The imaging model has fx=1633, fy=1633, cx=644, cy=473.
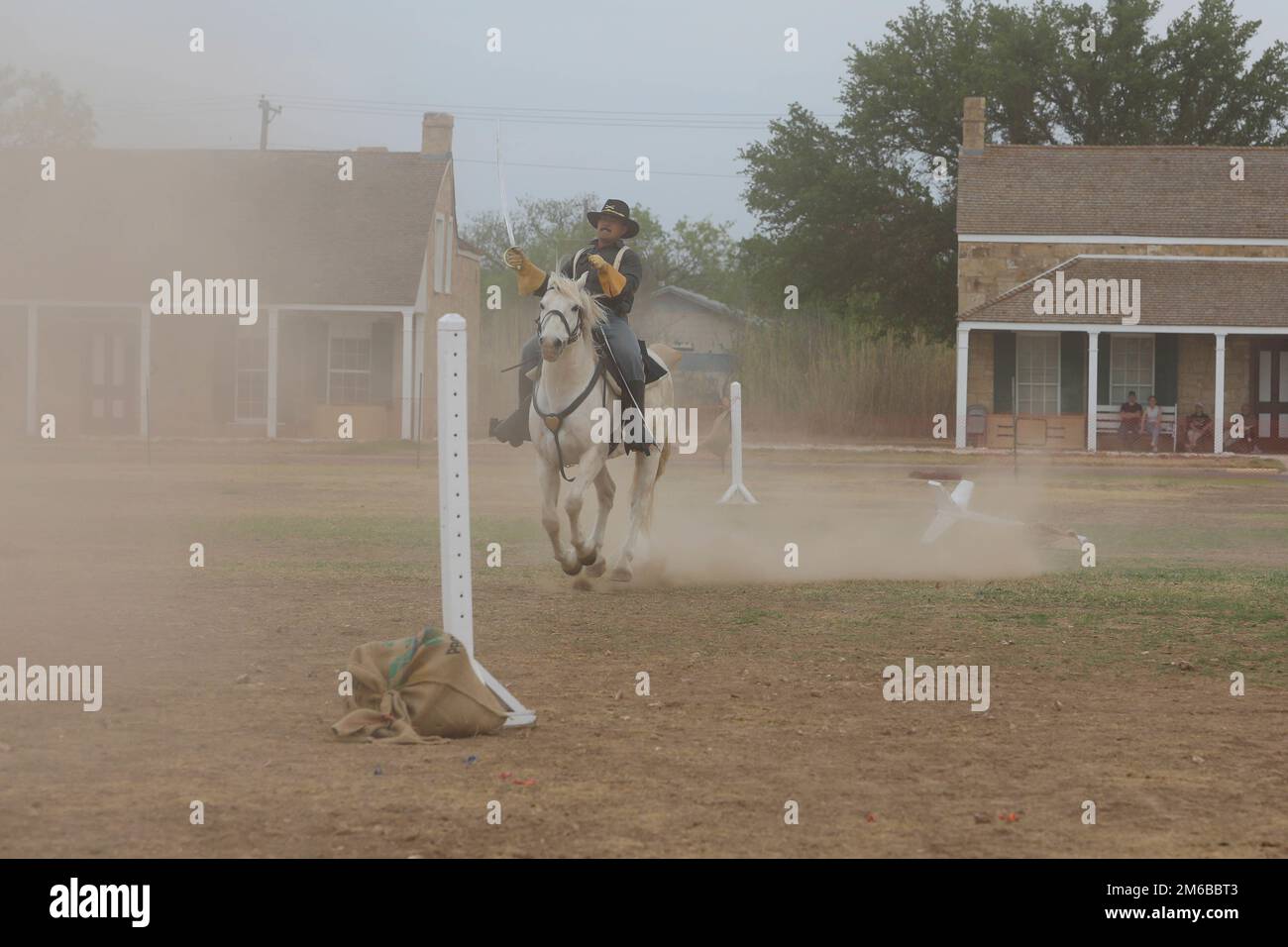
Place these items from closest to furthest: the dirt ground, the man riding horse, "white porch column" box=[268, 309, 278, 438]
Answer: the dirt ground, the man riding horse, "white porch column" box=[268, 309, 278, 438]

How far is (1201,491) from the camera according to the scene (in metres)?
28.5

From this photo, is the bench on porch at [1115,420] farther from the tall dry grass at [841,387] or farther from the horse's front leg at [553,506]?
the horse's front leg at [553,506]

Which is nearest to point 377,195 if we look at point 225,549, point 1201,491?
point 1201,491

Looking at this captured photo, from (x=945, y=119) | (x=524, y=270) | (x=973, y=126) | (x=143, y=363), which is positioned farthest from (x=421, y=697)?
(x=945, y=119)

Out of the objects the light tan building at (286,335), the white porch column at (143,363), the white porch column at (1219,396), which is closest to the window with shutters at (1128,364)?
the white porch column at (1219,396)

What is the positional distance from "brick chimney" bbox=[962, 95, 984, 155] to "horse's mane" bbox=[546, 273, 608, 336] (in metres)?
36.7

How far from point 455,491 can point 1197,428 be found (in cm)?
3544

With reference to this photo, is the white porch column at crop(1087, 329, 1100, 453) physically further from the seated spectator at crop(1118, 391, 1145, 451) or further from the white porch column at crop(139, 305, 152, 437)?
the white porch column at crop(139, 305, 152, 437)

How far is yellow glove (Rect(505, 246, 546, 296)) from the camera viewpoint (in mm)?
11930

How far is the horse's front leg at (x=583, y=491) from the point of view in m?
13.1

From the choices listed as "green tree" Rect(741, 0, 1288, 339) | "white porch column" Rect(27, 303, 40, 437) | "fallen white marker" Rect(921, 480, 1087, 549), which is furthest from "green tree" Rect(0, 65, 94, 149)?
"green tree" Rect(741, 0, 1288, 339)

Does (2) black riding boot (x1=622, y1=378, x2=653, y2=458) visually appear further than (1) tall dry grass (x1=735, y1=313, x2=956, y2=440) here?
No

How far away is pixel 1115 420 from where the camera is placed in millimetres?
41906

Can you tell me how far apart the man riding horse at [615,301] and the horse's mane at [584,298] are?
0.41 feet
